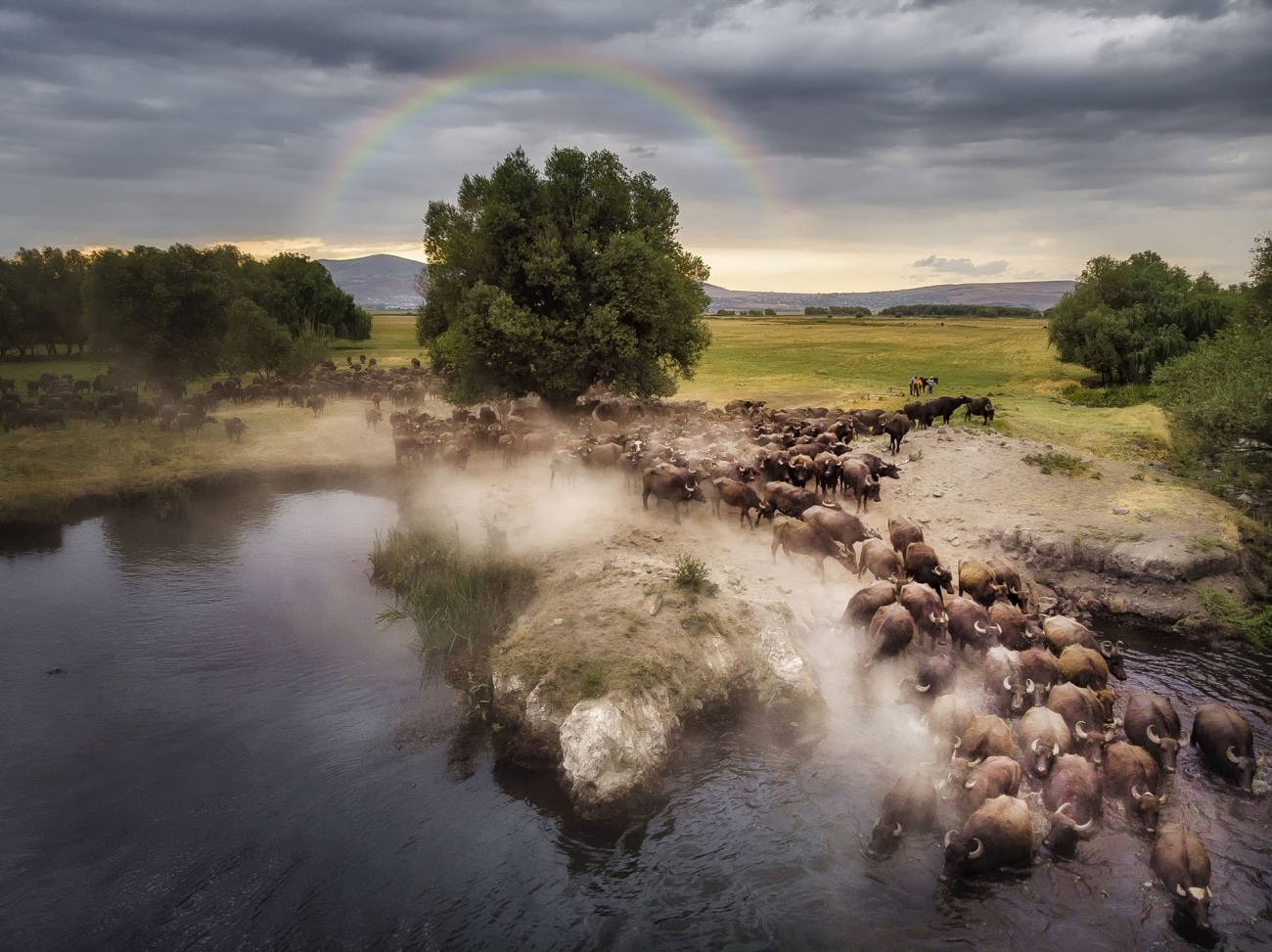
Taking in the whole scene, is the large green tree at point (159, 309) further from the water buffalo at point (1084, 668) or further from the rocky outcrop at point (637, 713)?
the water buffalo at point (1084, 668)

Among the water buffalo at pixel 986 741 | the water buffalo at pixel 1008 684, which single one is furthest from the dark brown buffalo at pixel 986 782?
the water buffalo at pixel 1008 684

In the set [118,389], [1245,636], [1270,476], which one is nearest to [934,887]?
[1245,636]

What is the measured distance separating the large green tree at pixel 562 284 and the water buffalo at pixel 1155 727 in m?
23.4

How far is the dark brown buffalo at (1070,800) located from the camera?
1029cm

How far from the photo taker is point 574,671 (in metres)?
13.5

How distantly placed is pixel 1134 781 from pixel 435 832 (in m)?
10.7

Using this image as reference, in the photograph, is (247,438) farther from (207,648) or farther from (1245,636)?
(1245,636)

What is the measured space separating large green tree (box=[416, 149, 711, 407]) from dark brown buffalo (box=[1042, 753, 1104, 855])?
24134 mm

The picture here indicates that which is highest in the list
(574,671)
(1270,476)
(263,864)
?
(1270,476)

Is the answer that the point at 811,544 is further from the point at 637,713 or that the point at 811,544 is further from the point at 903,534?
the point at 637,713

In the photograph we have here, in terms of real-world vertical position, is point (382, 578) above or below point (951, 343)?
below

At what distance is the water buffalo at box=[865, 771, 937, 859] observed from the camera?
1039 centimetres

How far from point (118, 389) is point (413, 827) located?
4875cm

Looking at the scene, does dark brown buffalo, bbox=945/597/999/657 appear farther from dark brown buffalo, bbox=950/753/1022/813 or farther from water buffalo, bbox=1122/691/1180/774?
dark brown buffalo, bbox=950/753/1022/813
